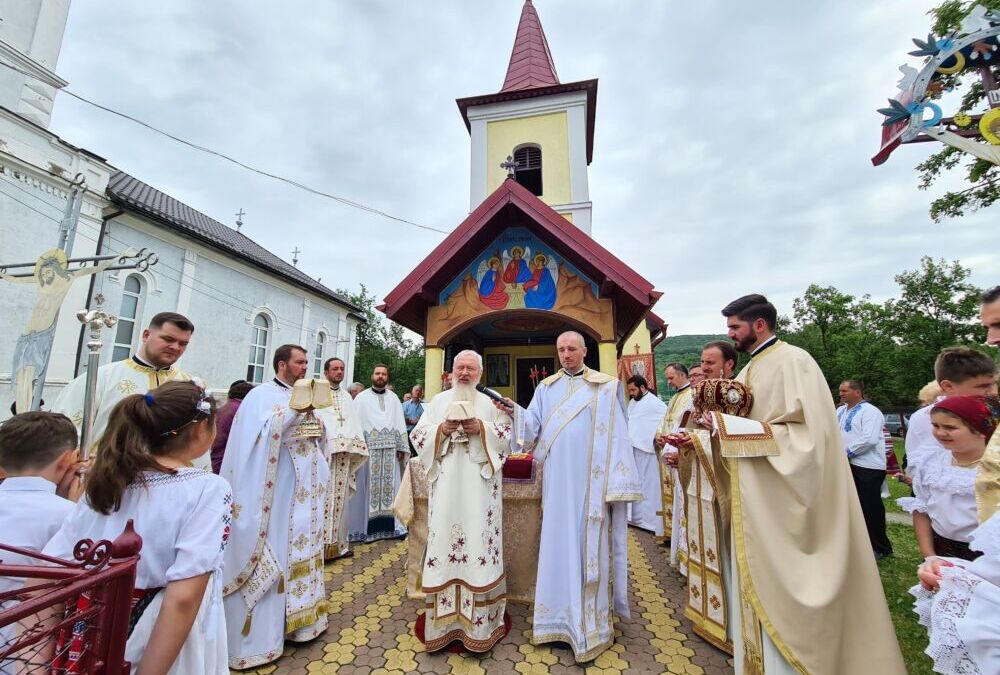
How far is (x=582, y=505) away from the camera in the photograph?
10.6 ft

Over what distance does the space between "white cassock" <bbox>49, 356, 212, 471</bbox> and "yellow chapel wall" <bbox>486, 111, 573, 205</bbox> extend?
939 centimetres

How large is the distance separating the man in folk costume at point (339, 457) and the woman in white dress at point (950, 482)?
495 cm

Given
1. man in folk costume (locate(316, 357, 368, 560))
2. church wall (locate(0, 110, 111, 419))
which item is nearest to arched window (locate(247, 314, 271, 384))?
church wall (locate(0, 110, 111, 419))

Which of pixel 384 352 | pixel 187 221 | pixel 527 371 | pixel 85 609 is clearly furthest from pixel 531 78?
pixel 384 352

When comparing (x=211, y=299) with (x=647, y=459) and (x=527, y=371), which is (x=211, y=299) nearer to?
(x=527, y=371)

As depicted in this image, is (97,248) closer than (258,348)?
Yes

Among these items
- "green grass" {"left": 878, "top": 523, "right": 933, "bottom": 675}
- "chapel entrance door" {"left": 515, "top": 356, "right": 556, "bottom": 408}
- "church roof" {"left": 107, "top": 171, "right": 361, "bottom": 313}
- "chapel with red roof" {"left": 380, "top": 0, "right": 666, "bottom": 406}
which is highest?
"church roof" {"left": 107, "top": 171, "right": 361, "bottom": 313}

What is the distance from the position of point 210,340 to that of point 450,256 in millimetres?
11382

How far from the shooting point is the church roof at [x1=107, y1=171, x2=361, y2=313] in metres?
10.9

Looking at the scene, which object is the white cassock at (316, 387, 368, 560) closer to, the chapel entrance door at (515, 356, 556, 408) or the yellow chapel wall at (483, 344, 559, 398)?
the yellow chapel wall at (483, 344, 559, 398)

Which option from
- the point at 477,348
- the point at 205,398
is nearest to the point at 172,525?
the point at 205,398

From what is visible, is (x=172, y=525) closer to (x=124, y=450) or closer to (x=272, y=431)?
(x=124, y=450)

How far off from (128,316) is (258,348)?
14.6 feet

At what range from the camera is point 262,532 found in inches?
116
